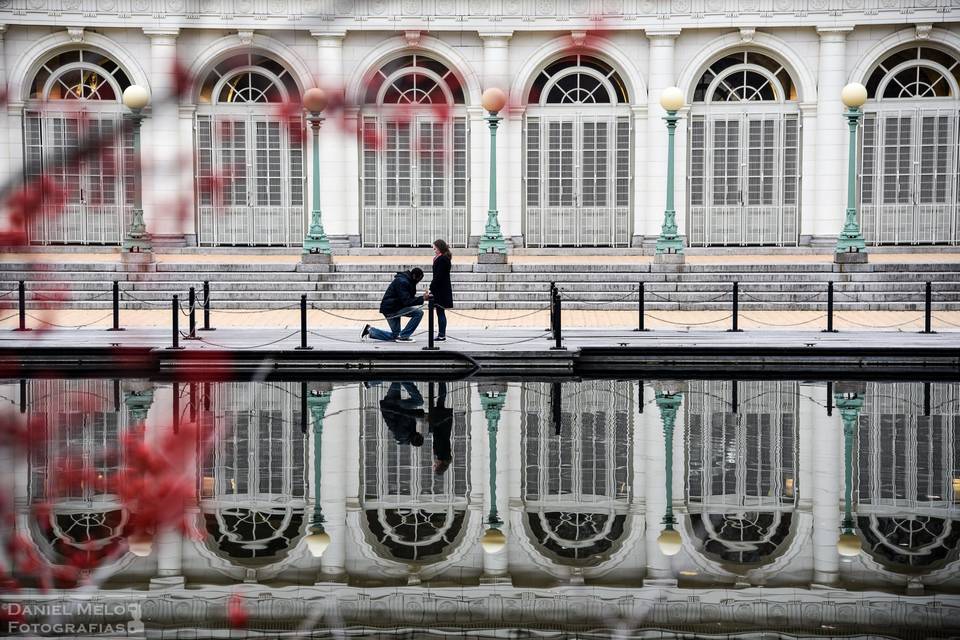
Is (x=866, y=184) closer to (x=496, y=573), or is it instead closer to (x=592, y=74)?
(x=592, y=74)

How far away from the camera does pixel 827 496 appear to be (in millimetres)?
11602

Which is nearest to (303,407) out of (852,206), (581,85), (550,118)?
(852,206)

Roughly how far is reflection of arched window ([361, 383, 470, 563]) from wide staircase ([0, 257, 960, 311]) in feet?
34.0

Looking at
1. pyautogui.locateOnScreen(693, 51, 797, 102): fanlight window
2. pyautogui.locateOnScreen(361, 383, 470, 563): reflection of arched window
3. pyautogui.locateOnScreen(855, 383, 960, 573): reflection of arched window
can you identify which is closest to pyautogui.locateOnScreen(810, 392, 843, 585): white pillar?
pyautogui.locateOnScreen(855, 383, 960, 573): reflection of arched window

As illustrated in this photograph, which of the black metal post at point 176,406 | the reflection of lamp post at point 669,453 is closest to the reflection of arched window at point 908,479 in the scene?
the reflection of lamp post at point 669,453

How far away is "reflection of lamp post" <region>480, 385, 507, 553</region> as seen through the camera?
399 inches

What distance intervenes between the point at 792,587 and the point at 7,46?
92.0 ft

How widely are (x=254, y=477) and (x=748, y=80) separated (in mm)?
23003

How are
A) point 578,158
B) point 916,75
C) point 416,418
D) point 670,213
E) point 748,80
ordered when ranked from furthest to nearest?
point 578,158
point 748,80
point 916,75
point 670,213
point 416,418

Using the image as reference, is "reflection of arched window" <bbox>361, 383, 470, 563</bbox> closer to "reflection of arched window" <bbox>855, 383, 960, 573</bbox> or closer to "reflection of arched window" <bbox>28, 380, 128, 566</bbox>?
"reflection of arched window" <bbox>28, 380, 128, 566</bbox>

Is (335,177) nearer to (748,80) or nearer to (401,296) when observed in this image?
(748,80)

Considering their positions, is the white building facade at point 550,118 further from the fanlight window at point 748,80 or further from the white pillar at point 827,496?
the white pillar at point 827,496

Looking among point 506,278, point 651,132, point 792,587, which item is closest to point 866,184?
point 651,132

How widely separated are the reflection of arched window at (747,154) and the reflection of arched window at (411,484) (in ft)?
56.3
